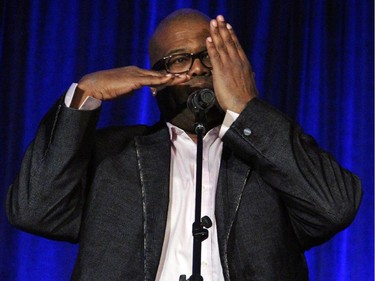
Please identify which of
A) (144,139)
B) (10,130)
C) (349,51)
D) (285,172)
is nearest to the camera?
(285,172)

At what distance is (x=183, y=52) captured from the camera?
2260 mm

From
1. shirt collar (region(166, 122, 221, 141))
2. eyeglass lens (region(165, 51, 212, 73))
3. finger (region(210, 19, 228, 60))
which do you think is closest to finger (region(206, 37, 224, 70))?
finger (region(210, 19, 228, 60))

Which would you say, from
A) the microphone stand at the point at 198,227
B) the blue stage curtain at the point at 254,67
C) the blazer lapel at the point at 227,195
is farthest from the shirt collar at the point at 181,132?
the blue stage curtain at the point at 254,67

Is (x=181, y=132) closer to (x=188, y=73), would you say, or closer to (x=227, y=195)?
(x=188, y=73)

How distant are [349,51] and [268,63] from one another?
0.35m

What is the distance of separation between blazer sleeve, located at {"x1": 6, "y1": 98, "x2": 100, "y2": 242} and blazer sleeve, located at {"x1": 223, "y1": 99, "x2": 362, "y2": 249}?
1.25ft

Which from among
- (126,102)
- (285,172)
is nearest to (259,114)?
(285,172)

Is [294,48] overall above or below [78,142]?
above

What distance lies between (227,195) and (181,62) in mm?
465

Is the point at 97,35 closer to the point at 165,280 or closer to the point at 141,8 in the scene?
the point at 141,8

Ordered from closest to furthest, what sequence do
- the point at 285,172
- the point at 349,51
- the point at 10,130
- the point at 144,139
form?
1. the point at 285,172
2. the point at 144,139
3. the point at 10,130
4. the point at 349,51

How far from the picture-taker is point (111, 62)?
295cm

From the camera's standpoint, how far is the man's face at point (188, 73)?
Result: 215cm

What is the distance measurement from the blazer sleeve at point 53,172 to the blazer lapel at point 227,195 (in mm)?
367
